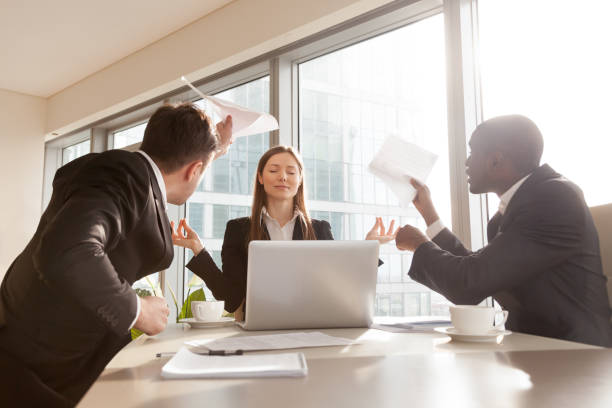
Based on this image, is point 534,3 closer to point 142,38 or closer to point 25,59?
point 142,38

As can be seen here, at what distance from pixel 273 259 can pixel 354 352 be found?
1.44 ft

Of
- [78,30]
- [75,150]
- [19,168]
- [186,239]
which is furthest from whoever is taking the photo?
[75,150]

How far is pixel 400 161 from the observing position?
182cm

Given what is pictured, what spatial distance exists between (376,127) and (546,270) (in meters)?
1.90

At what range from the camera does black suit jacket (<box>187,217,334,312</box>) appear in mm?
2158

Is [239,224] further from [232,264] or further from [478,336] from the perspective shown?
[478,336]

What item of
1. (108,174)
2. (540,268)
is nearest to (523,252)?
(540,268)

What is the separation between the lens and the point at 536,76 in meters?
2.58

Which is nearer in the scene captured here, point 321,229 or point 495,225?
point 495,225

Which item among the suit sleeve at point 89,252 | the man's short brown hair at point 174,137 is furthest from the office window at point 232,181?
the suit sleeve at point 89,252

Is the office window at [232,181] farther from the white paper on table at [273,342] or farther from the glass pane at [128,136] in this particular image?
the white paper on table at [273,342]

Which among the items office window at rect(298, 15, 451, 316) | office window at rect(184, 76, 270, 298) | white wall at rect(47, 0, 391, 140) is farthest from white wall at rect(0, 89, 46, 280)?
office window at rect(298, 15, 451, 316)

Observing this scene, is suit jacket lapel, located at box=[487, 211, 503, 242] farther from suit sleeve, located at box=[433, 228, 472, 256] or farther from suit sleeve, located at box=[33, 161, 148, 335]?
suit sleeve, located at box=[33, 161, 148, 335]

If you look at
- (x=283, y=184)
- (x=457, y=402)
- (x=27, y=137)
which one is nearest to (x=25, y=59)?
(x=27, y=137)
